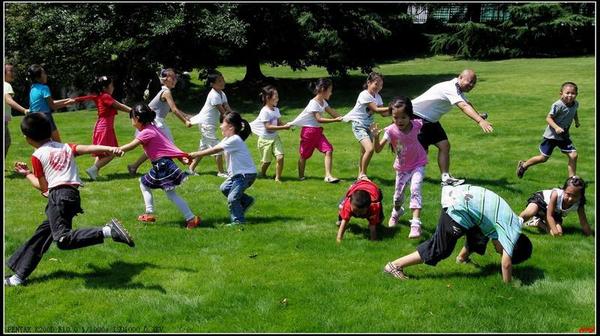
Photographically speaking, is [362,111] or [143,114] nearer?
[143,114]

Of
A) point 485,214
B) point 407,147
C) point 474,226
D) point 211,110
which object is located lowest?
point 474,226

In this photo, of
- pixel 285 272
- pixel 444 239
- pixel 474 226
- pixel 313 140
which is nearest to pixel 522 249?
pixel 474 226

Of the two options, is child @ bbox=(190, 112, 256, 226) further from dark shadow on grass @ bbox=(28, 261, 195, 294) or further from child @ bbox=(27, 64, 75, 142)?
child @ bbox=(27, 64, 75, 142)

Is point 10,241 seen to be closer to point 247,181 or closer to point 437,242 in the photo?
point 247,181

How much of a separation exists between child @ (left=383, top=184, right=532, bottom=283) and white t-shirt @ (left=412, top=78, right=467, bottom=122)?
10.3ft

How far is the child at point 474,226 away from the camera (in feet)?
20.4

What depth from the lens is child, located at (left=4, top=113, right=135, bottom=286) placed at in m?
6.22

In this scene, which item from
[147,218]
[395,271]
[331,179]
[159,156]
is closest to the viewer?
[395,271]

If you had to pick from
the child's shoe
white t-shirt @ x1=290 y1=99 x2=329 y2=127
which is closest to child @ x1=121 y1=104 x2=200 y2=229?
the child's shoe

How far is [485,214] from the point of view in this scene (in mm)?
6230

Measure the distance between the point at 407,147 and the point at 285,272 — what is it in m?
2.30

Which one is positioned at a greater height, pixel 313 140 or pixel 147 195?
pixel 313 140

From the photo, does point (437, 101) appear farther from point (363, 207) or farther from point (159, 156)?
point (159, 156)

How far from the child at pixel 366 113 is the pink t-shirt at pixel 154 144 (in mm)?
3175
